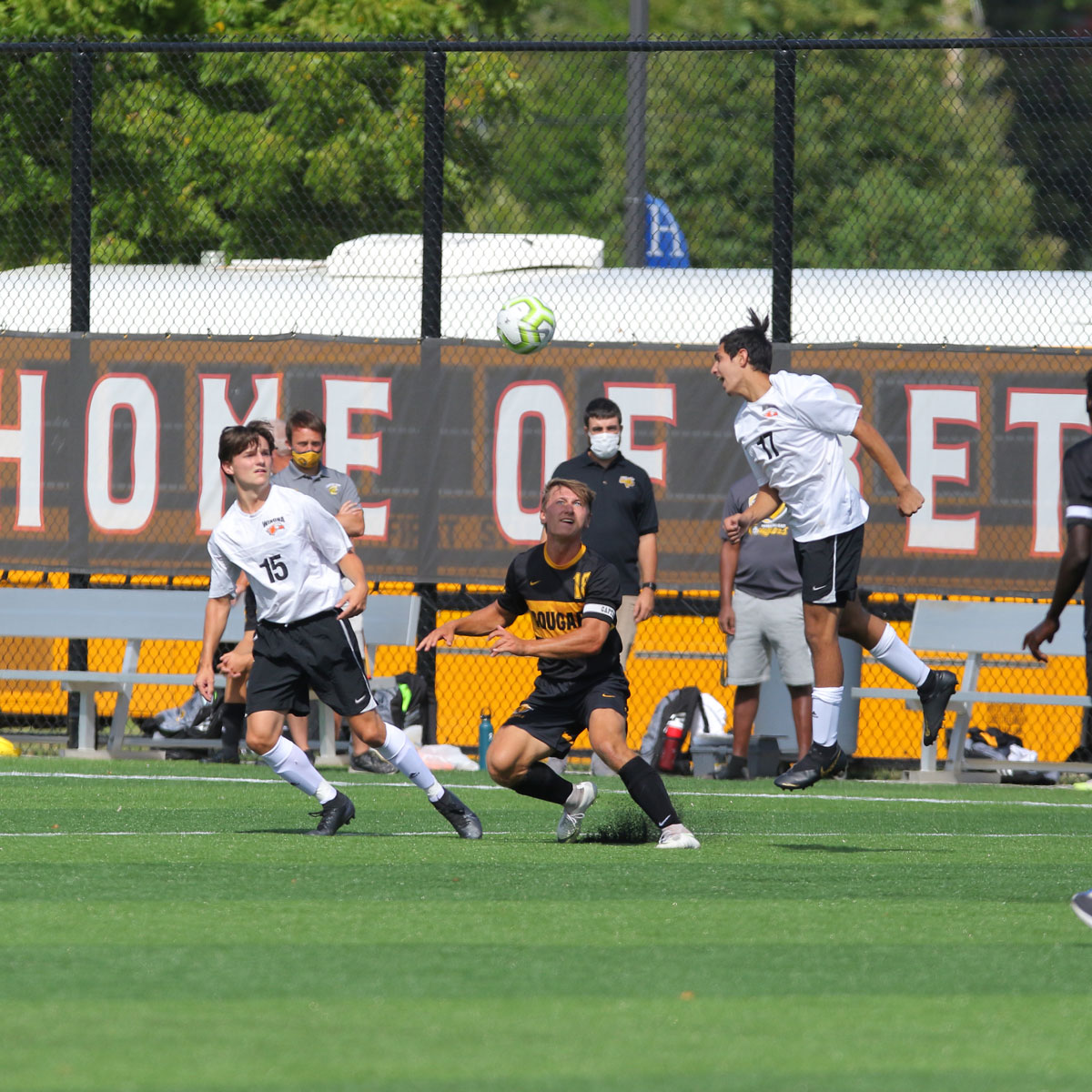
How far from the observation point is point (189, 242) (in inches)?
808

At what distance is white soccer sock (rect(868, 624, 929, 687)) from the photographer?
9430 mm

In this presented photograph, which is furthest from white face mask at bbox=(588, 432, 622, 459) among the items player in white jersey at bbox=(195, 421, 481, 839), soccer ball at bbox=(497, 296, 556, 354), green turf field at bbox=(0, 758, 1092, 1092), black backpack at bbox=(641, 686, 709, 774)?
player in white jersey at bbox=(195, 421, 481, 839)

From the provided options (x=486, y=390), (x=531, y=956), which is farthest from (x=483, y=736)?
(x=531, y=956)

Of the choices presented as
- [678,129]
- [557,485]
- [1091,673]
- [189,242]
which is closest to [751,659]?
[557,485]

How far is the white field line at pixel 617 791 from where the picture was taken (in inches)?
471

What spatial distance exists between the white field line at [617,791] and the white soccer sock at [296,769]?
2674 millimetres

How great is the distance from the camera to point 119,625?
1430cm

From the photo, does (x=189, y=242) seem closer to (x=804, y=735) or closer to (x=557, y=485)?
(x=804, y=735)

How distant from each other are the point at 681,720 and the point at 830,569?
4379 millimetres

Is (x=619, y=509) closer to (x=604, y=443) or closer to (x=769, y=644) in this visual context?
(x=604, y=443)

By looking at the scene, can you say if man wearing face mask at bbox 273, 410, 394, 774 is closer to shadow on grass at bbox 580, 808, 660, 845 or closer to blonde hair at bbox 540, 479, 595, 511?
shadow on grass at bbox 580, 808, 660, 845

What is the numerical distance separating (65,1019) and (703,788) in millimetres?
7473

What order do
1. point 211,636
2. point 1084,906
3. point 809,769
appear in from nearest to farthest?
point 1084,906
point 809,769
point 211,636

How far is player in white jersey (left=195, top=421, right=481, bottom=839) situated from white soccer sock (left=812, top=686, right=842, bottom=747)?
1.66m
